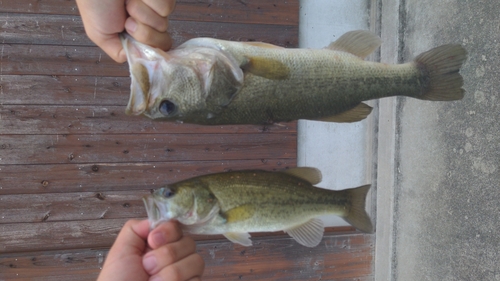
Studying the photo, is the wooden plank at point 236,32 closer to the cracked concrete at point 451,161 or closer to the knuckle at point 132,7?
the cracked concrete at point 451,161

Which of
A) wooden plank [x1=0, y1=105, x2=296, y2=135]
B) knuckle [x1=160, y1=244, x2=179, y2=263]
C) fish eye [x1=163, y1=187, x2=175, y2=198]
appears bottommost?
knuckle [x1=160, y1=244, x2=179, y2=263]

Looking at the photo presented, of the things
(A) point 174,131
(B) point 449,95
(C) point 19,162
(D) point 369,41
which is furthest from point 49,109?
(B) point 449,95

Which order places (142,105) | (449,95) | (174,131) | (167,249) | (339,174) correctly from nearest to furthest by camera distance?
(142,105) < (167,249) < (449,95) < (174,131) < (339,174)

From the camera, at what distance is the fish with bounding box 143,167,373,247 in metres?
1.61

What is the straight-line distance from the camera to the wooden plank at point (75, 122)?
3.13 metres

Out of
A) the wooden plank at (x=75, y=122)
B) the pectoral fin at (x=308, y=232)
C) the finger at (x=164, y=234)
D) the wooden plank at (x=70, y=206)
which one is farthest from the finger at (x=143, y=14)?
the wooden plank at (x=70, y=206)

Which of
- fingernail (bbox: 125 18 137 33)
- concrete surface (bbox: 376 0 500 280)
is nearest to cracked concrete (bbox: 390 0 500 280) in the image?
concrete surface (bbox: 376 0 500 280)

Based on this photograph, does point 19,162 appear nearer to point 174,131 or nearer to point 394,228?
point 174,131

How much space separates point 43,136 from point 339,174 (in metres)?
2.78

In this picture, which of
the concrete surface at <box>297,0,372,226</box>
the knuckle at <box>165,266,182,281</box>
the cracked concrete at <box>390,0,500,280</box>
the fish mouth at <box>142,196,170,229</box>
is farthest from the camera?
the concrete surface at <box>297,0,372,226</box>

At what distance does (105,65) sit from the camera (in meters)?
3.23

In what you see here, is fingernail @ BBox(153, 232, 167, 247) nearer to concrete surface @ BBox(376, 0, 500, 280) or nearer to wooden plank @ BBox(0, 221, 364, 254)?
wooden plank @ BBox(0, 221, 364, 254)

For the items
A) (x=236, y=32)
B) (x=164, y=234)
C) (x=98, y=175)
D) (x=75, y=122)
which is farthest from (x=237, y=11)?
(x=164, y=234)

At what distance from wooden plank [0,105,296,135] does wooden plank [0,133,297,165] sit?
5cm
